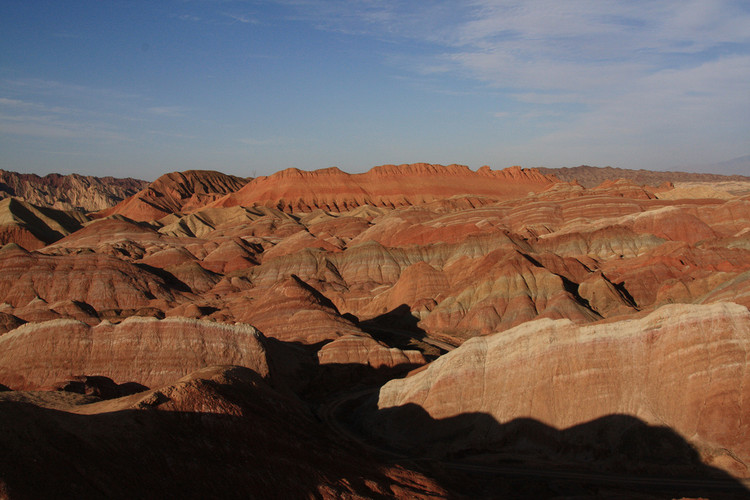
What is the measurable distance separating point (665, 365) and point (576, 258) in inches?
2510

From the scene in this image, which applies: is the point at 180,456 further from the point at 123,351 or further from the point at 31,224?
the point at 31,224

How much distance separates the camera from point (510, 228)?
12762 cm

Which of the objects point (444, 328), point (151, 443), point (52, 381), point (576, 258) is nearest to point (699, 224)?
point (576, 258)

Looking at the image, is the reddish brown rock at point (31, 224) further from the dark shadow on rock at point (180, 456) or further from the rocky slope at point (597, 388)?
the dark shadow on rock at point (180, 456)

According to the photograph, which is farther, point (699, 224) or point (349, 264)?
point (349, 264)

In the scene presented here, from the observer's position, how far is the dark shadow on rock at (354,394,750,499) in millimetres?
29938

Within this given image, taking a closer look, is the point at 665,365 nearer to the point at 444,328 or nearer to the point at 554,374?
the point at 554,374

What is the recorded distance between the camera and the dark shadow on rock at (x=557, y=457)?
29.9 metres

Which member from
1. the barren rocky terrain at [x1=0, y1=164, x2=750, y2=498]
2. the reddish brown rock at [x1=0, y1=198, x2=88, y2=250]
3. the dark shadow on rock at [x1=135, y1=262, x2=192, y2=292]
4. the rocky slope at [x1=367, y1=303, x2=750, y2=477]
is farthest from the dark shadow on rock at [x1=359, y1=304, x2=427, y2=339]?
the reddish brown rock at [x1=0, y1=198, x2=88, y2=250]

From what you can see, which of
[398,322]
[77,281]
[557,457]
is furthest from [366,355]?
[77,281]

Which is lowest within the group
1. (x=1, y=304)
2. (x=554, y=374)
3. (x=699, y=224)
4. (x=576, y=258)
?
(x=1, y=304)

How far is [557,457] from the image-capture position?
111 feet

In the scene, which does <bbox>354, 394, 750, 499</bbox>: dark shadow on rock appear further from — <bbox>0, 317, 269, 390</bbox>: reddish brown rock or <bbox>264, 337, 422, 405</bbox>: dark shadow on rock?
<bbox>0, 317, 269, 390</bbox>: reddish brown rock

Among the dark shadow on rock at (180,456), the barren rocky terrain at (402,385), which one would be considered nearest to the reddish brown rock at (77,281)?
the barren rocky terrain at (402,385)
